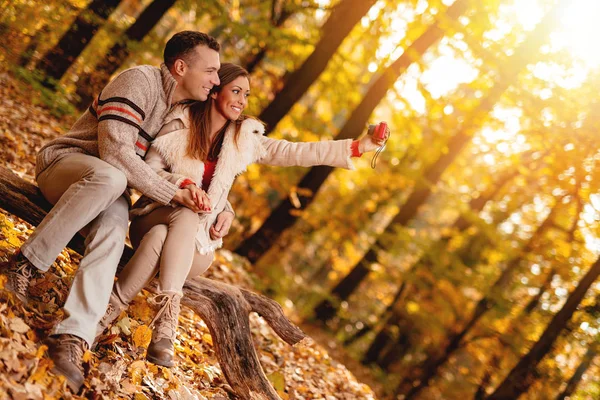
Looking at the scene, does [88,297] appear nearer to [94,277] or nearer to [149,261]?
[94,277]

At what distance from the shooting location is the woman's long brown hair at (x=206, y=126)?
147 inches

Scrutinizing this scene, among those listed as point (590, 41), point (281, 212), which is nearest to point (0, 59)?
point (281, 212)

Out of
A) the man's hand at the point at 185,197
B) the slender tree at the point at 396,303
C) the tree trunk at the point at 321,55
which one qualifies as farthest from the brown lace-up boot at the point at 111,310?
the slender tree at the point at 396,303

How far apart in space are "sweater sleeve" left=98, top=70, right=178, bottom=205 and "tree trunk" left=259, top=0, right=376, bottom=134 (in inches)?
199

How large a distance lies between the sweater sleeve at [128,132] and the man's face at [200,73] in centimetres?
29

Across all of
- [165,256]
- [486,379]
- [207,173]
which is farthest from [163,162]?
[486,379]

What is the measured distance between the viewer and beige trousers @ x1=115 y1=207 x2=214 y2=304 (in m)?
3.37

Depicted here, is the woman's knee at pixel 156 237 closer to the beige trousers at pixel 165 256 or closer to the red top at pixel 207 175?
the beige trousers at pixel 165 256

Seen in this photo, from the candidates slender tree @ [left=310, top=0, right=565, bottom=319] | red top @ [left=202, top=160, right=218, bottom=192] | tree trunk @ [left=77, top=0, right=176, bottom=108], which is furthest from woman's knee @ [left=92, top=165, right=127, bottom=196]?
slender tree @ [left=310, top=0, right=565, bottom=319]

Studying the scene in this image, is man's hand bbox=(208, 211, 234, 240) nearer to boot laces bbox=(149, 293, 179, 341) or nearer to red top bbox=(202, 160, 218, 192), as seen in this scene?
red top bbox=(202, 160, 218, 192)

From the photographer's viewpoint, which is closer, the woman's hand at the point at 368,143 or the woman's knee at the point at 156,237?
the woman's knee at the point at 156,237

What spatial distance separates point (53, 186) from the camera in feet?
11.4

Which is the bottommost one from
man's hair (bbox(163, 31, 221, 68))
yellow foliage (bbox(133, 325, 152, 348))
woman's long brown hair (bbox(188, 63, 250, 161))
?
yellow foliage (bbox(133, 325, 152, 348))

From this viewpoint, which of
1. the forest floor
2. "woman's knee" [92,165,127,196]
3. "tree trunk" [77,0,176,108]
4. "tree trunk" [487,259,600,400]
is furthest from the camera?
"tree trunk" [77,0,176,108]
